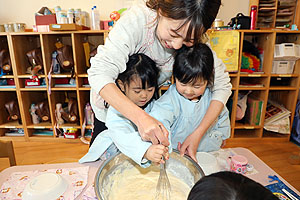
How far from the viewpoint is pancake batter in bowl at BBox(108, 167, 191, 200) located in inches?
30.4

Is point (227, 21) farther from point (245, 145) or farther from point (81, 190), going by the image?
point (81, 190)

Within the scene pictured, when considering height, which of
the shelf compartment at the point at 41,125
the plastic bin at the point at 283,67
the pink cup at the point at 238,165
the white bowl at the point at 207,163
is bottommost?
the shelf compartment at the point at 41,125

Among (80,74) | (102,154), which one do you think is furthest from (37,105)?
(102,154)

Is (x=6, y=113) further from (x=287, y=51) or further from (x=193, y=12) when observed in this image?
(x=287, y=51)

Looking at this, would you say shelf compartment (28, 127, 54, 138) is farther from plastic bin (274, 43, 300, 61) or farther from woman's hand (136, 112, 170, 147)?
plastic bin (274, 43, 300, 61)

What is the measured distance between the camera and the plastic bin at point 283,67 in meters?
2.35

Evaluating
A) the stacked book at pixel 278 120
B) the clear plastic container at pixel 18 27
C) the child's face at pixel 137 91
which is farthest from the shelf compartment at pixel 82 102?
the stacked book at pixel 278 120

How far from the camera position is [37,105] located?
2.52 meters

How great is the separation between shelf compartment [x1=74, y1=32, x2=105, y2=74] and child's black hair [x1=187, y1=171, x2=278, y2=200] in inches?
88.5

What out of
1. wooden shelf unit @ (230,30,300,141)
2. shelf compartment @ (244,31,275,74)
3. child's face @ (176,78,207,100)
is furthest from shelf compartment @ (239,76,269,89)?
child's face @ (176,78,207,100)

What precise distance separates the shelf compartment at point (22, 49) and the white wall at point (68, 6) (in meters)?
0.23

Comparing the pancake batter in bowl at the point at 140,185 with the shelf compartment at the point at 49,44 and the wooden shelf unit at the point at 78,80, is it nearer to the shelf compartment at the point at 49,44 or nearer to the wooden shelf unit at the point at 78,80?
the wooden shelf unit at the point at 78,80

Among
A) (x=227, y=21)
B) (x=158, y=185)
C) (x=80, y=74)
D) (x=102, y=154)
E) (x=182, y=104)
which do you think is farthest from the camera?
(x=227, y=21)

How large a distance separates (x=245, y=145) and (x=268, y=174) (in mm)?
Result: 1703
